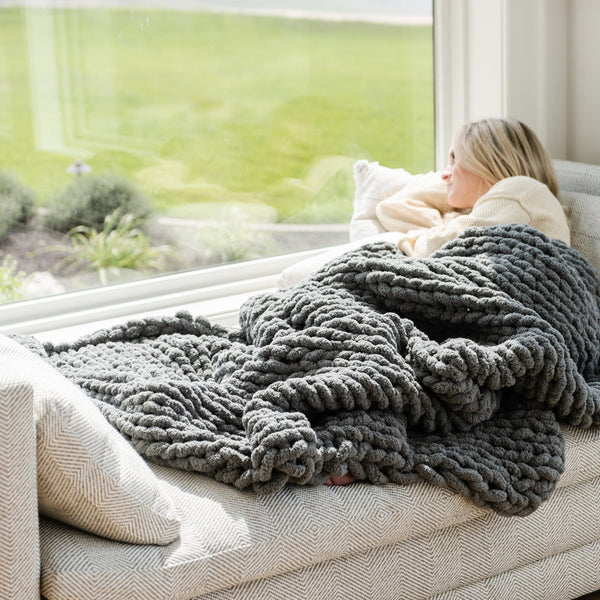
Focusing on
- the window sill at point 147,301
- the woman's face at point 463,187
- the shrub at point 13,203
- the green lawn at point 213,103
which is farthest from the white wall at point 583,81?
the shrub at point 13,203

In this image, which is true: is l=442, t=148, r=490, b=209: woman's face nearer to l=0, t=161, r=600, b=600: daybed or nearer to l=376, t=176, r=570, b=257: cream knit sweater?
l=376, t=176, r=570, b=257: cream knit sweater

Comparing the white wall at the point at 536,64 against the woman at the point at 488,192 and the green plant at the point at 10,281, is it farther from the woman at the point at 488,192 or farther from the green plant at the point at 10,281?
the green plant at the point at 10,281

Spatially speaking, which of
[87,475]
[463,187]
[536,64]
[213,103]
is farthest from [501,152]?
[87,475]

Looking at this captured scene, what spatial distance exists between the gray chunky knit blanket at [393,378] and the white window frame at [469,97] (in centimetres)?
60

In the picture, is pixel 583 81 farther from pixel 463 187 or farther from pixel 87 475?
pixel 87 475

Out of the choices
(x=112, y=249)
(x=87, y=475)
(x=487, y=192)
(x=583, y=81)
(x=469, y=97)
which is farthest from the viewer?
(x=469, y=97)

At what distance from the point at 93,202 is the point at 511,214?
1191 millimetres

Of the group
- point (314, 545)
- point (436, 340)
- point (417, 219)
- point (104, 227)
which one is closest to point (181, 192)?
point (104, 227)

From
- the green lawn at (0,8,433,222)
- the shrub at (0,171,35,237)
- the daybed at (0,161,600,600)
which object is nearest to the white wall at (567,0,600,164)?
the green lawn at (0,8,433,222)

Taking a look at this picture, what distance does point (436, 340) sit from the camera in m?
1.91

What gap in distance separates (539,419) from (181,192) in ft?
4.55

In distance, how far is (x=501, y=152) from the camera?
2336 mm

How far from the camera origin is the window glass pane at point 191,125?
2.46 m

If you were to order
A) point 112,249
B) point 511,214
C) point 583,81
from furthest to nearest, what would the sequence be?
1. point 583,81
2. point 112,249
3. point 511,214
